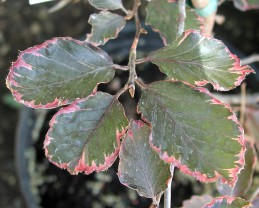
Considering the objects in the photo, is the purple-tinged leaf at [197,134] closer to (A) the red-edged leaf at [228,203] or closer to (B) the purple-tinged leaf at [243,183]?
(A) the red-edged leaf at [228,203]

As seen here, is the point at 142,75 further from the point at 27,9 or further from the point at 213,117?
the point at 213,117

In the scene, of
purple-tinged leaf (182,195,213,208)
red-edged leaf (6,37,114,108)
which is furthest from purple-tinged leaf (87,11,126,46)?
purple-tinged leaf (182,195,213,208)

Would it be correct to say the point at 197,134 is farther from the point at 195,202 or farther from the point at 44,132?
the point at 44,132

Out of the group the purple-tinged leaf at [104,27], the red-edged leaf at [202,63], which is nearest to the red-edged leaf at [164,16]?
the purple-tinged leaf at [104,27]

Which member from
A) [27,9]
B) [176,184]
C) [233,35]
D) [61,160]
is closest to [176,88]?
[61,160]

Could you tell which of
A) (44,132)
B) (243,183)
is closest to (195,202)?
(243,183)

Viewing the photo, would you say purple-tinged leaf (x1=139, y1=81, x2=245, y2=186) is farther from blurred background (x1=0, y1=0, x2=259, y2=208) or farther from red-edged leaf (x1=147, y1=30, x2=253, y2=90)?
blurred background (x1=0, y1=0, x2=259, y2=208)
